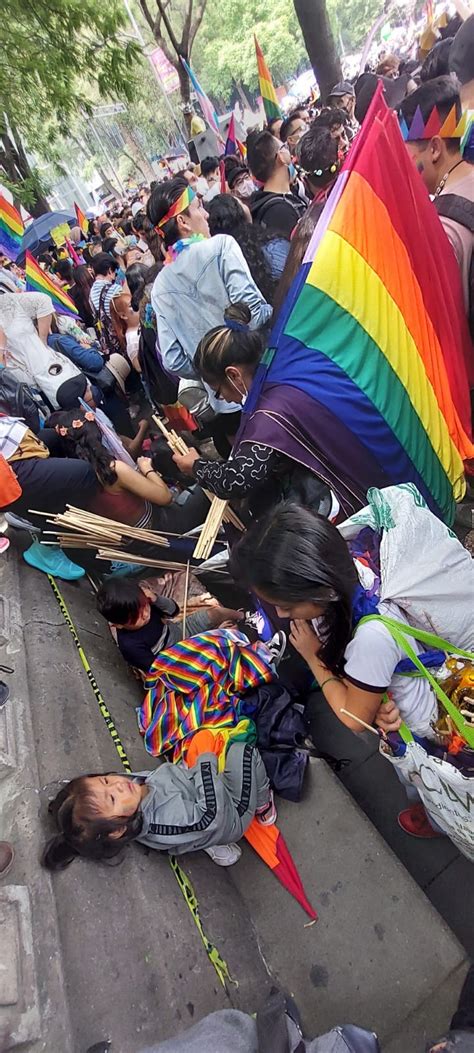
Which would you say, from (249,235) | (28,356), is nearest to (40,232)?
(28,356)

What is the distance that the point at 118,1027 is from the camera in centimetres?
160

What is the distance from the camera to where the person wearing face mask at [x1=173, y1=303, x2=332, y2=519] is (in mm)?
2203

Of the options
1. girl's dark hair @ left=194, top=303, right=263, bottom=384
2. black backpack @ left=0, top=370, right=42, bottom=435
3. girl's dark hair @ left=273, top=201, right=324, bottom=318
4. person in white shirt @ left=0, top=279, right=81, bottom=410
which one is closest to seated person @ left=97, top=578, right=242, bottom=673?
girl's dark hair @ left=194, top=303, right=263, bottom=384

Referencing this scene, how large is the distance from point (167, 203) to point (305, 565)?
3.62 m

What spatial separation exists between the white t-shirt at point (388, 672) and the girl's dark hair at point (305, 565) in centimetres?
10

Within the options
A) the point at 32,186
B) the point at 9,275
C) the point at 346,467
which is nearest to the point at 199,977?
the point at 346,467

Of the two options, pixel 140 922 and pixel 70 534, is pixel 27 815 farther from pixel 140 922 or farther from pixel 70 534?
pixel 70 534

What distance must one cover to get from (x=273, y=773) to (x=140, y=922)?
81 centimetres

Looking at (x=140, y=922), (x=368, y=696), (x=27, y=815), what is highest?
(x=368, y=696)

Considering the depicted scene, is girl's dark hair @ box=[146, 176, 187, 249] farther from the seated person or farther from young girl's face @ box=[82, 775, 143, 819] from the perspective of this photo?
young girl's face @ box=[82, 775, 143, 819]

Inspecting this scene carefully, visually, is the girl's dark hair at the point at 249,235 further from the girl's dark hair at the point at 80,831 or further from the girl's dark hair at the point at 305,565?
the girl's dark hair at the point at 80,831

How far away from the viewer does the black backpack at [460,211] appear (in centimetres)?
270

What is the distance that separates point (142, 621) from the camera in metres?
2.74

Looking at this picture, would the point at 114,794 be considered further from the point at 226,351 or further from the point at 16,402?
the point at 16,402
